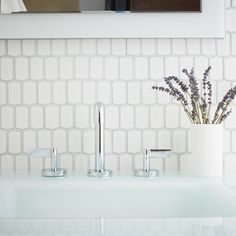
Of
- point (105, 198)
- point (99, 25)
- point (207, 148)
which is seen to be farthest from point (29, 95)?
point (207, 148)

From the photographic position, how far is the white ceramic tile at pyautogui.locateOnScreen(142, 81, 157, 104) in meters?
1.37

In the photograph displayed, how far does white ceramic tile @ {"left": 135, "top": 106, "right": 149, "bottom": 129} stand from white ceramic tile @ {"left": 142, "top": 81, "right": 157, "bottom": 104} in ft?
0.07

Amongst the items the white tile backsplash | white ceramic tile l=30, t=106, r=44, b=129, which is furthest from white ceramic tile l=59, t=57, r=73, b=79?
white ceramic tile l=30, t=106, r=44, b=129

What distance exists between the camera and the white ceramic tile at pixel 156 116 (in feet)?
4.49

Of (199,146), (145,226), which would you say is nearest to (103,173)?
(199,146)

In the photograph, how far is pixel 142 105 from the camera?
137 cm

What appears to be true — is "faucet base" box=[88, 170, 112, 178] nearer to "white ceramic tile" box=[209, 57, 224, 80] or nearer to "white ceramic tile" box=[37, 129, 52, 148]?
"white ceramic tile" box=[37, 129, 52, 148]

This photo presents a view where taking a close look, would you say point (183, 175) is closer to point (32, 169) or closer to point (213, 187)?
point (213, 187)

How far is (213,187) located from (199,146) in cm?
13

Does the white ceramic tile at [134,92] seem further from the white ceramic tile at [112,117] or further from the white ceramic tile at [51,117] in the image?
the white ceramic tile at [51,117]

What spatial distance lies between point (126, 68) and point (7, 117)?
0.33 metres

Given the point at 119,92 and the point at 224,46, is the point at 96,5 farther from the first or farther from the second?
the point at 224,46

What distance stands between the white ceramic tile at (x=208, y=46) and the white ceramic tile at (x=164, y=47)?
0.09 m

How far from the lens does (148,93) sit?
1366mm
